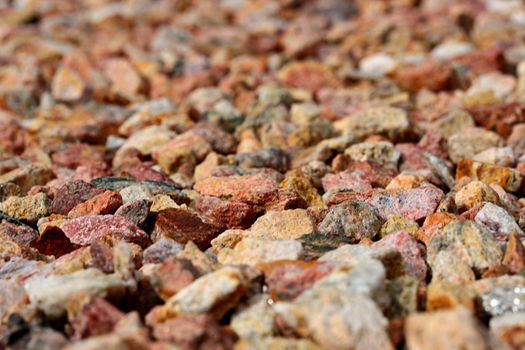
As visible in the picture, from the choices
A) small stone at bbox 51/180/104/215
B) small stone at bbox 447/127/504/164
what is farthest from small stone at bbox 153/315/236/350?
small stone at bbox 447/127/504/164

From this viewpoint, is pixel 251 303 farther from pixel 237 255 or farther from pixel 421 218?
pixel 421 218

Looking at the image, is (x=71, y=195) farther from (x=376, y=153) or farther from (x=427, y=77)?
(x=427, y=77)

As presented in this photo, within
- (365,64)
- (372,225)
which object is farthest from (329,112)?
(372,225)

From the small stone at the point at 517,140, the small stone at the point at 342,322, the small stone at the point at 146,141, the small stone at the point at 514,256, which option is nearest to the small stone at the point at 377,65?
the small stone at the point at 517,140

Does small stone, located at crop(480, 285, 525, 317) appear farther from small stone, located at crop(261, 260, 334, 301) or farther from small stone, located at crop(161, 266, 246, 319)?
small stone, located at crop(161, 266, 246, 319)

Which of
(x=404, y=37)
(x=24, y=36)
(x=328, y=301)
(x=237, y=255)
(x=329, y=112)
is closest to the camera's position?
(x=328, y=301)

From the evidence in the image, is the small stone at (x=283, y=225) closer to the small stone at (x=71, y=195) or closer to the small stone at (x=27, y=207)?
the small stone at (x=71, y=195)
